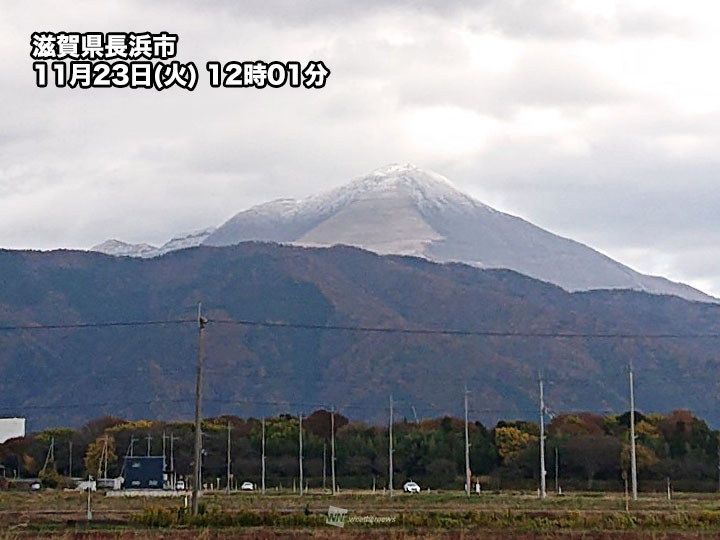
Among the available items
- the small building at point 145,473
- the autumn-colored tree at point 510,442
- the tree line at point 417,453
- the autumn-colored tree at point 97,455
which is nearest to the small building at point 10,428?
the tree line at point 417,453

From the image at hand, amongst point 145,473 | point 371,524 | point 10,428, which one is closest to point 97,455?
point 145,473

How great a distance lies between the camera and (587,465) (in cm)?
9269

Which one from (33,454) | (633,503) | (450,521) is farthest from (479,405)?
(450,521)

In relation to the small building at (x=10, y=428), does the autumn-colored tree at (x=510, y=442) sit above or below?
below

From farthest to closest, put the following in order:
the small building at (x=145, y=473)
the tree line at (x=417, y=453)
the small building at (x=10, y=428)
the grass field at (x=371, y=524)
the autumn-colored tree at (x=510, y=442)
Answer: the small building at (x=10, y=428)
the autumn-colored tree at (x=510, y=442)
the tree line at (x=417, y=453)
the small building at (x=145, y=473)
the grass field at (x=371, y=524)

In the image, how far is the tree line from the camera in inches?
3597

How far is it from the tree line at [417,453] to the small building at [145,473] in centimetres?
876

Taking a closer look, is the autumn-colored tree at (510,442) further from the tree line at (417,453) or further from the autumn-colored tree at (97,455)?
the autumn-colored tree at (97,455)

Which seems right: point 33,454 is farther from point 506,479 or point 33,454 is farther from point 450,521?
point 450,521

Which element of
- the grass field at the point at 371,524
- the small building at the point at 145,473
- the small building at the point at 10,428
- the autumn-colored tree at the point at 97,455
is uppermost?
the small building at the point at 10,428

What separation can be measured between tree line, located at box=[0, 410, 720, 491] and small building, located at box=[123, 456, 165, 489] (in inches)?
345

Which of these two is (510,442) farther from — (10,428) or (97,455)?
(10,428)

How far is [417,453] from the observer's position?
333 feet

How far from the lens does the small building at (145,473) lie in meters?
87.6
